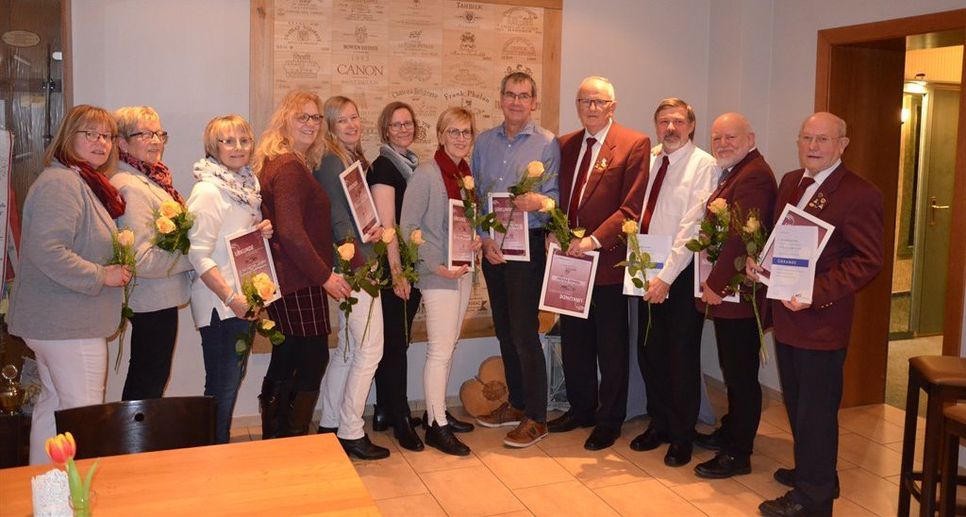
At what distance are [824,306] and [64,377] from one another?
9.71ft

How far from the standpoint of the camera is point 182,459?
6.73 ft

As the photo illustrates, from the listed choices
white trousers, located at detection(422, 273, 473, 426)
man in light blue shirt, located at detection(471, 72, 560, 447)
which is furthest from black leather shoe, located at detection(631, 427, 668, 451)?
white trousers, located at detection(422, 273, 473, 426)

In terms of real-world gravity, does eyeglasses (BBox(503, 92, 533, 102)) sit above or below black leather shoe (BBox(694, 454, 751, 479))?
above

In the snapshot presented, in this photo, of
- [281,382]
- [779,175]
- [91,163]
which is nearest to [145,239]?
[91,163]

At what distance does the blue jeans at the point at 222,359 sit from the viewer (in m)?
3.55

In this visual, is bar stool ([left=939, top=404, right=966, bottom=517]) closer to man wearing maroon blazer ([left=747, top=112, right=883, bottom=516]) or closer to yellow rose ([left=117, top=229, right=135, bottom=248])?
man wearing maroon blazer ([left=747, top=112, right=883, bottom=516])

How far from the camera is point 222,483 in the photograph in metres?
1.92

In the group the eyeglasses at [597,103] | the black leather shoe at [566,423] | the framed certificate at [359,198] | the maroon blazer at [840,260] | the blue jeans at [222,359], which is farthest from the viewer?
the black leather shoe at [566,423]

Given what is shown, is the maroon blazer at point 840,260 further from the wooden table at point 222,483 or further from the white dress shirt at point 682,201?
the wooden table at point 222,483

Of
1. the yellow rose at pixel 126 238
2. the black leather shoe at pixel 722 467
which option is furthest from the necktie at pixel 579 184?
the yellow rose at pixel 126 238

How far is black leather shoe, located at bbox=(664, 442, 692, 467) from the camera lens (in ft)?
13.8

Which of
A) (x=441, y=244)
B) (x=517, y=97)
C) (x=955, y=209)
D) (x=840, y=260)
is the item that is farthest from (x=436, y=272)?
(x=955, y=209)

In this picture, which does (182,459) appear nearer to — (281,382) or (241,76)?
(281,382)

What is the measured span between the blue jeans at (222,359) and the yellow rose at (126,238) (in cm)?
47
